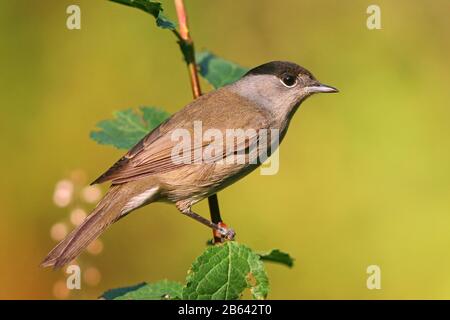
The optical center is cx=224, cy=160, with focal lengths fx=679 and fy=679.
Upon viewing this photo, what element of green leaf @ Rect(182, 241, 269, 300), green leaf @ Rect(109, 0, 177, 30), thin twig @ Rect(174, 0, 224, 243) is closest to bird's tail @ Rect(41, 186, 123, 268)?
thin twig @ Rect(174, 0, 224, 243)

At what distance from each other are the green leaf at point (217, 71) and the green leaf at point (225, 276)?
1.18m

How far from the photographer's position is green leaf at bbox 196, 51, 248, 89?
3775 mm

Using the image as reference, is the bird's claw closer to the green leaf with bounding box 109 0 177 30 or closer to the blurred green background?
the green leaf with bounding box 109 0 177 30

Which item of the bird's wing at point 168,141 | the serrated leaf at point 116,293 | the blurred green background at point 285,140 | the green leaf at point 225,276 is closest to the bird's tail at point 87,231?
the bird's wing at point 168,141

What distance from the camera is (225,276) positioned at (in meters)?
2.84

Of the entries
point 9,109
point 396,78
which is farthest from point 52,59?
point 396,78

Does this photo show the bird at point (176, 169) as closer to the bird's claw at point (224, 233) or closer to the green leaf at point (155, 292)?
the bird's claw at point (224, 233)

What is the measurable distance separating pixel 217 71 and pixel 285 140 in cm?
146

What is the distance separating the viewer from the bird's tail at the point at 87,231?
128 inches

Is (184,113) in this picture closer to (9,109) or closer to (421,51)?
(9,109)

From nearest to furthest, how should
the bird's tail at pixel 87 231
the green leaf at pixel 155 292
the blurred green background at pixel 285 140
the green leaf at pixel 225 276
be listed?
the green leaf at pixel 225 276
the green leaf at pixel 155 292
the bird's tail at pixel 87 231
the blurred green background at pixel 285 140

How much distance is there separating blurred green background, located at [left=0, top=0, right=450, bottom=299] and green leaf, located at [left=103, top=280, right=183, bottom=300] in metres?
1.28

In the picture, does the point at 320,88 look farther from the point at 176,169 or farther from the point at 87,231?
the point at 87,231

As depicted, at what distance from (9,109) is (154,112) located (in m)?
1.82
